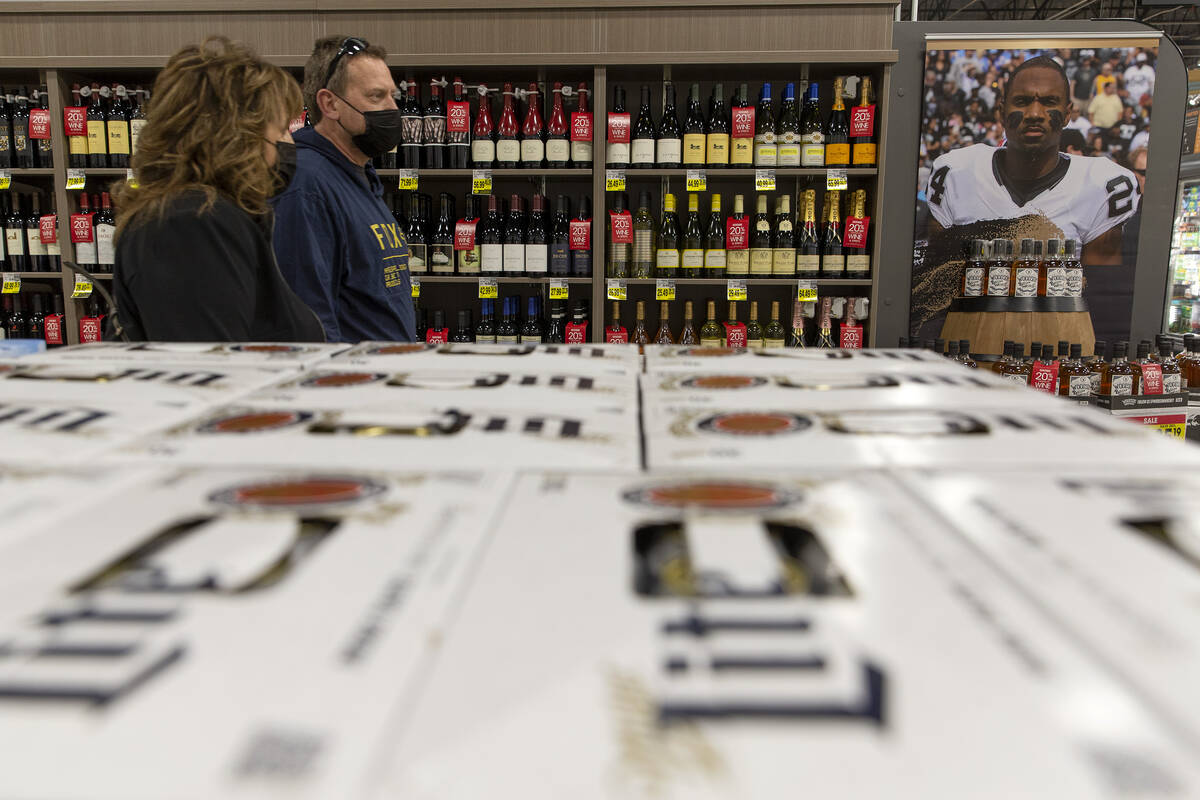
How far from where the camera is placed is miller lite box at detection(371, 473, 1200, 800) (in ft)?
0.95

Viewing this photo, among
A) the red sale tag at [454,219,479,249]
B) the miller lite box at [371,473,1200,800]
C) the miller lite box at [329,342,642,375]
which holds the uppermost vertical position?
the red sale tag at [454,219,479,249]

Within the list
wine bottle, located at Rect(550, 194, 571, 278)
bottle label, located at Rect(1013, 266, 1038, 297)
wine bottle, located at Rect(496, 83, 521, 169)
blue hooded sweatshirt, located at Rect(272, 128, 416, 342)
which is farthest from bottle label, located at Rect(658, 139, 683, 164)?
blue hooded sweatshirt, located at Rect(272, 128, 416, 342)

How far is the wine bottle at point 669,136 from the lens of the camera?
12.1 ft

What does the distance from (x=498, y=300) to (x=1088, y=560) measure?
12.6 feet

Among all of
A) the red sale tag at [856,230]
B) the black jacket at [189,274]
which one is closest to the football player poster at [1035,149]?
the red sale tag at [856,230]

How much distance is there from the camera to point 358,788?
28cm

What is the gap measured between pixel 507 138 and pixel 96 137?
1916 millimetres

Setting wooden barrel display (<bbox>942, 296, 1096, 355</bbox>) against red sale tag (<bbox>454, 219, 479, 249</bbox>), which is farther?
red sale tag (<bbox>454, 219, 479, 249</bbox>)

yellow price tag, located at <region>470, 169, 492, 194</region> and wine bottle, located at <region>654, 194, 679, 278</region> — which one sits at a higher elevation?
yellow price tag, located at <region>470, 169, 492, 194</region>

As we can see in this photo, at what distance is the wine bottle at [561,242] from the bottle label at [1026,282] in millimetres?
1865

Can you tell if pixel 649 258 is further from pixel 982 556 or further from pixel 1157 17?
pixel 1157 17

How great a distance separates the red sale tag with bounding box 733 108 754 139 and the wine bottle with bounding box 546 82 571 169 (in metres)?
0.74

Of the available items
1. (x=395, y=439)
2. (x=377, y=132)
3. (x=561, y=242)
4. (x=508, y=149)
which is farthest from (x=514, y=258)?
(x=395, y=439)

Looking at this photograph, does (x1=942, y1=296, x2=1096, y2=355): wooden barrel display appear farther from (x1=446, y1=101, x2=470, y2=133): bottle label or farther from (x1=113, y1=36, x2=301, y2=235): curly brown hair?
(x1=113, y1=36, x2=301, y2=235): curly brown hair
